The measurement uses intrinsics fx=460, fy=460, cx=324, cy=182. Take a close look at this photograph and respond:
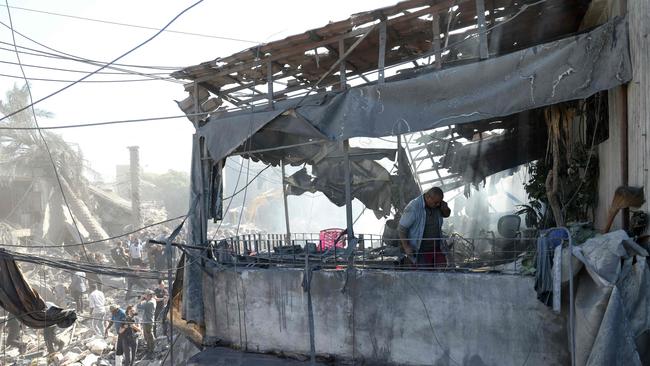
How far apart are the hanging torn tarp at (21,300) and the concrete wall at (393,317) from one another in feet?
10.6

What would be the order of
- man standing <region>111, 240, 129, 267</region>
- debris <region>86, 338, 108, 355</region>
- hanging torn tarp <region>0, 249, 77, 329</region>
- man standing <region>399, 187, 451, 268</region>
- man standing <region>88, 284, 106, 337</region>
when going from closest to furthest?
man standing <region>399, 187, 451, 268</region> → hanging torn tarp <region>0, 249, 77, 329</region> → debris <region>86, 338, 108, 355</region> → man standing <region>88, 284, 106, 337</region> → man standing <region>111, 240, 129, 267</region>

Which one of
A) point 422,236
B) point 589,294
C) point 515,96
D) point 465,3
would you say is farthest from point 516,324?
point 465,3

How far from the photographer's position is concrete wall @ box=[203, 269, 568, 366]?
5.71 meters

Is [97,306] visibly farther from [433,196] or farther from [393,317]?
[433,196]

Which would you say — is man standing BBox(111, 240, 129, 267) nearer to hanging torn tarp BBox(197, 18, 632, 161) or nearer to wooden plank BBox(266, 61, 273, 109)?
hanging torn tarp BBox(197, 18, 632, 161)

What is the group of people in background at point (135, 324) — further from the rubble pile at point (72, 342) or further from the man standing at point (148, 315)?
the rubble pile at point (72, 342)

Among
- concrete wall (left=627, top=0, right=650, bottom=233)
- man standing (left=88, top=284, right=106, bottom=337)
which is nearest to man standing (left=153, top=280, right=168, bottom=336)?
man standing (left=88, top=284, right=106, bottom=337)

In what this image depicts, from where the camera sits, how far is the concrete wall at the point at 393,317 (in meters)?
5.71

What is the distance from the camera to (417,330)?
646 cm

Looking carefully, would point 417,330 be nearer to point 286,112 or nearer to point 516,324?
point 516,324

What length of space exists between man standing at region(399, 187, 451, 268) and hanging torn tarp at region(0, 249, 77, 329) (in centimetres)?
636

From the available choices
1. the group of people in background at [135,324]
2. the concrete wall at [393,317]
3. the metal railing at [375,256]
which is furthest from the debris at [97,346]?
the metal railing at [375,256]

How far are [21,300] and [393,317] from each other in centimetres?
681

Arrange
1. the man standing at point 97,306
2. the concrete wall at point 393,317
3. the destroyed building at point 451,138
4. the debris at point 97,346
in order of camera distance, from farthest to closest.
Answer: the man standing at point 97,306 → the debris at point 97,346 → the concrete wall at point 393,317 → the destroyed building at point 451,138
